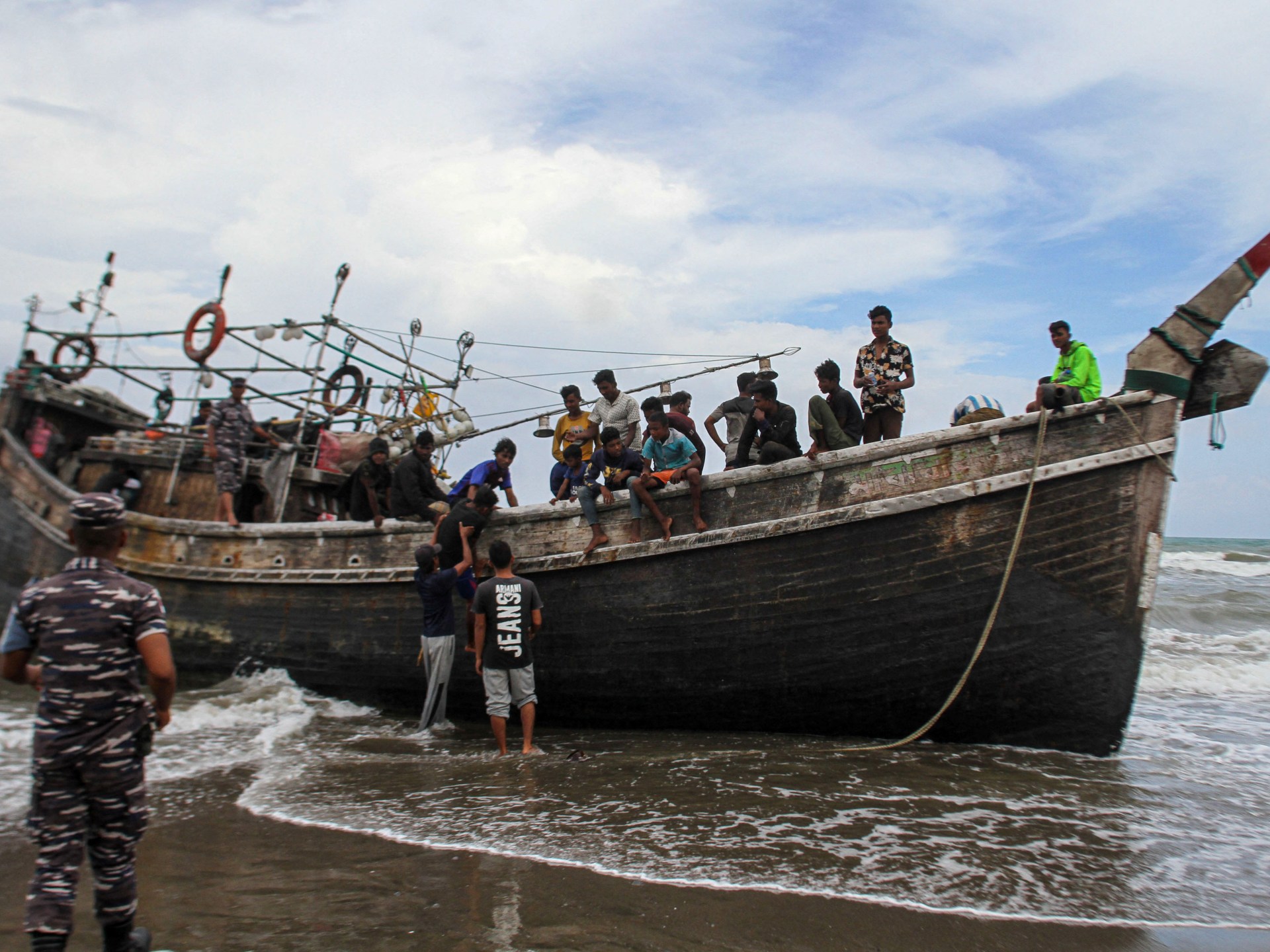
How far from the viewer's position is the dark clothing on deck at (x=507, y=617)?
612 cm

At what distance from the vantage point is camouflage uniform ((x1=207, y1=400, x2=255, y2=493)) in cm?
880

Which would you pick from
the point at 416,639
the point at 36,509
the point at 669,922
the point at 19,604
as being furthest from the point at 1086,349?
the point at 36,509

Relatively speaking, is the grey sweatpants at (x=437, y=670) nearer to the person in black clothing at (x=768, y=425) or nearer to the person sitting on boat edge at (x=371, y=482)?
the person sitting on boat edge at (x=371, y=482)

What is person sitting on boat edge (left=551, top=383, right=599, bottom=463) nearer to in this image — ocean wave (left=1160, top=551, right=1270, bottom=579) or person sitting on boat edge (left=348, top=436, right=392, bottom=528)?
person sitting on boat edge (left=348, top=436, right=392, bottom=528)

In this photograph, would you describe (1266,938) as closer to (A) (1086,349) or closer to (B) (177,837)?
(A) (1086,349)

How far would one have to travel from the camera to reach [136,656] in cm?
294

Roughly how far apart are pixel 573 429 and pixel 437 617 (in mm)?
2121

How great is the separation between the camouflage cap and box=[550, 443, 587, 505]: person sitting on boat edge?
444cm

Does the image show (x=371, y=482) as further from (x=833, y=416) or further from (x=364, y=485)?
(x=833, y=416)

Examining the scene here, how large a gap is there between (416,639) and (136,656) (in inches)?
189

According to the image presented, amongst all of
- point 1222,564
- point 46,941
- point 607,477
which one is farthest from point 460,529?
point 1222,564

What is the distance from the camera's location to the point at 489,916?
337cm

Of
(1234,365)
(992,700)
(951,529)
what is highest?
(1234,365)

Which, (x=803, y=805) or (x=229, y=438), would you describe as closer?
(x=803, y=805)
